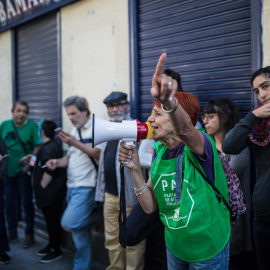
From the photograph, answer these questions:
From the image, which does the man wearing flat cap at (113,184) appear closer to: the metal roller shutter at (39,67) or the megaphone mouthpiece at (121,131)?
the megaphone mouthpiece at (121,131)

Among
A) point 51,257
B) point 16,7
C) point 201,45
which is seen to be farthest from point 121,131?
point 16,7

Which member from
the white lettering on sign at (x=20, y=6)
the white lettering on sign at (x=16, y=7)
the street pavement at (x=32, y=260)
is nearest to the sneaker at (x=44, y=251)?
the street pavement at (x=32, y=260)

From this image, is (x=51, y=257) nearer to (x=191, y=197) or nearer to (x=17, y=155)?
(x=17, y=155)

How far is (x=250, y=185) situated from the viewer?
3.25 m

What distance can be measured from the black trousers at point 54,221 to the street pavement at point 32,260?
0.79 feet

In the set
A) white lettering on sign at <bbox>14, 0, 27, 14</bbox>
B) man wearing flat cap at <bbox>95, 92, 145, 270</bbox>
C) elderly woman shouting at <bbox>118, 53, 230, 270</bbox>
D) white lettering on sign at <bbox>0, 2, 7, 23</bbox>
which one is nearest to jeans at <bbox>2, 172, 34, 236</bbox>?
man wearing flat cap at <bbox>95, 92, 145, 270</bbox>

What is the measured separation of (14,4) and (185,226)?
608cm

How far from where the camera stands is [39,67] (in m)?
6.16

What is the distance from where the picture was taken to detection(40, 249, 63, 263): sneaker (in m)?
4.66

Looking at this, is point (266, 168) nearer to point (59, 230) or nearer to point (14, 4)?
point (59, 230)

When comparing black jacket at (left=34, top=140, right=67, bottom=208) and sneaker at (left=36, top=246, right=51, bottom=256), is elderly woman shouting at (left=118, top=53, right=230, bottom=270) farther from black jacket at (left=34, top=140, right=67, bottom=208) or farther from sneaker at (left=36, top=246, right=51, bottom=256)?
sneaker at (left=36, top=246, right=51, bottom=256)

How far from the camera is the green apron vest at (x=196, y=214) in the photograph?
6.57ft

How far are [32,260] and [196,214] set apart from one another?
3.48 m

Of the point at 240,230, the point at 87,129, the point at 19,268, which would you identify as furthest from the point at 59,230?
the point at 240,230
